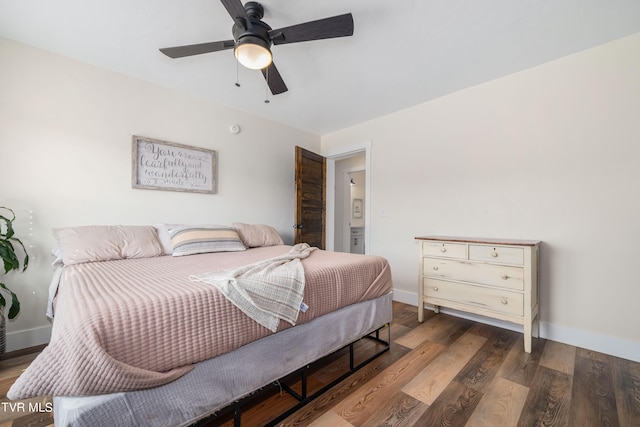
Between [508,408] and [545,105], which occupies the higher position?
[545,105]

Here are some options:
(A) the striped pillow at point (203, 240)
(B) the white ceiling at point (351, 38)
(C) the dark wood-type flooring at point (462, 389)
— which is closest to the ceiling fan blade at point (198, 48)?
(B) the white ceiling at point (351, 38)

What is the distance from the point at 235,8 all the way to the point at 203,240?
174cm

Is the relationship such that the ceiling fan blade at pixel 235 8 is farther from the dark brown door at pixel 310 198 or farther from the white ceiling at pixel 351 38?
the dark brown door at pixel 310 198

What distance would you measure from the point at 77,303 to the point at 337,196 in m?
4.15

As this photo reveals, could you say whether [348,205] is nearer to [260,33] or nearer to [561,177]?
[561,177]

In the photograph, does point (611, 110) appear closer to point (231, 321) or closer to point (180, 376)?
point (231, 321)

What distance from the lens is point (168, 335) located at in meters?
0.97

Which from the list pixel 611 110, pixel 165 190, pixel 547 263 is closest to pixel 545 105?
pixel 611 110

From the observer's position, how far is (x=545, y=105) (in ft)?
7.29

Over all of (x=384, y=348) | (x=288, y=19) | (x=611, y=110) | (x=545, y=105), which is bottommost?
(x=384, y=348)

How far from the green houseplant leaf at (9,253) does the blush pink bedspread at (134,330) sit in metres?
0.77

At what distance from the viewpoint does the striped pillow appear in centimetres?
222

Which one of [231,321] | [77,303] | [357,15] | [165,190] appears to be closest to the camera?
[77,303]

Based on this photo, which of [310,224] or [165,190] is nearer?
[165,190]
